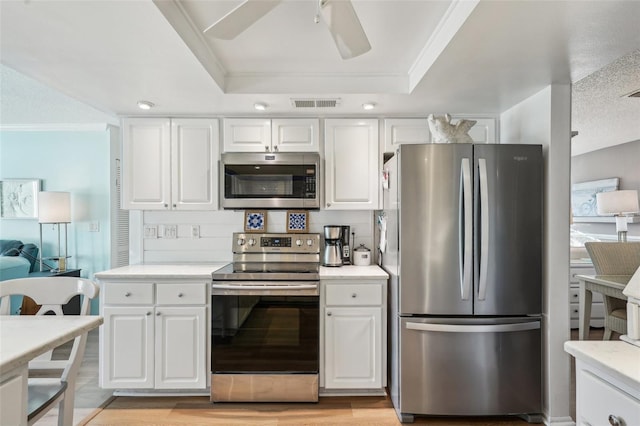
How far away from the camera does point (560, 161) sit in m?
2.26

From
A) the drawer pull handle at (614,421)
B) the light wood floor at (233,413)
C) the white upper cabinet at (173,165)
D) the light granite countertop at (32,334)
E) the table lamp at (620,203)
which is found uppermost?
the white upper cabinet at (173,165)

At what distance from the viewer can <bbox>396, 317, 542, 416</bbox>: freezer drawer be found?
2.24m

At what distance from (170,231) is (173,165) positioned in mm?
587

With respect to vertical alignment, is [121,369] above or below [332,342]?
below

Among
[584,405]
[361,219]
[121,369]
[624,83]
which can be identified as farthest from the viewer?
[361,219]

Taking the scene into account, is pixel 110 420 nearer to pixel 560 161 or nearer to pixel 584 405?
pixel 584 405

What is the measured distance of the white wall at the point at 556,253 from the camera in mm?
2244

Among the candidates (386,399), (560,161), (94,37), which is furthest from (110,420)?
(560,161)

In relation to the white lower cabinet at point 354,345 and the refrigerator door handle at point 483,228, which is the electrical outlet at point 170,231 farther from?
the refrigerator door handle at point 483,228

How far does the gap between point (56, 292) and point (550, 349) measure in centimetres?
277

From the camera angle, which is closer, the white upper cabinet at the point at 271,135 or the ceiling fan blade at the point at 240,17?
the ceiling fan blade at the point at 240,17

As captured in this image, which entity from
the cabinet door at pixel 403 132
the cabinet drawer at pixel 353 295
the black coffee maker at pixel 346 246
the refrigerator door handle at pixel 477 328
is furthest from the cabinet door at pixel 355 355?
the cabinet door at pixel 403 132

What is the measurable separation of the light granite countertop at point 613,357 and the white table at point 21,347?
5.53ft

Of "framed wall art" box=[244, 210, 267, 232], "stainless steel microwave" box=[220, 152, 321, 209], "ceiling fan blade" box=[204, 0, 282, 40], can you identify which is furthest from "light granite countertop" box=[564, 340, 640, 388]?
"framed wall art" box=[244, 210, 267, 232]
